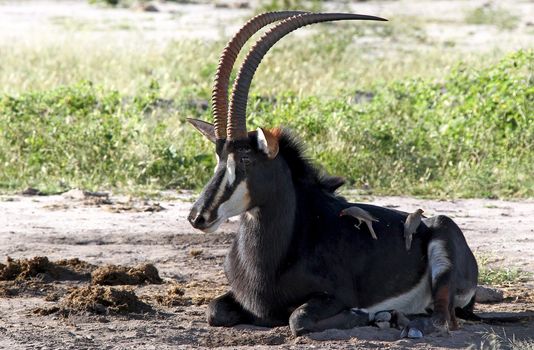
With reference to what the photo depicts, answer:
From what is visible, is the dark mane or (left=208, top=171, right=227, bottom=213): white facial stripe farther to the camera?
the dark mane

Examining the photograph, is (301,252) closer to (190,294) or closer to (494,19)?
(190,294)

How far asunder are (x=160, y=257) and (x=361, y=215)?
2.63 metres

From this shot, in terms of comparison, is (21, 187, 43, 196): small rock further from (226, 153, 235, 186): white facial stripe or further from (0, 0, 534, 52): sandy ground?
(0, 0, 534, 52): sandy ground

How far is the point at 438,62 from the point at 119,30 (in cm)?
778

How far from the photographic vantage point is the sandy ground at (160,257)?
681cm

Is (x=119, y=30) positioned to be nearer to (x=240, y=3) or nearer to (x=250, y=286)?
(x=240, y=3)

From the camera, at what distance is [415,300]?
7.29 meters

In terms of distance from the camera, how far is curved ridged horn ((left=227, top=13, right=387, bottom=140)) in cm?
682

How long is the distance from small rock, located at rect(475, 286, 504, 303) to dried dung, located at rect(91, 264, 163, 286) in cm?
215

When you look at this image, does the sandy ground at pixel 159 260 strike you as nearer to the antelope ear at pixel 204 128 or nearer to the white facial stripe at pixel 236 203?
the white facial stripe at pixel 236 203

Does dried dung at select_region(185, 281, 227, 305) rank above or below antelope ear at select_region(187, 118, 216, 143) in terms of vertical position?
below

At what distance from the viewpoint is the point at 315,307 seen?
684 centimetres

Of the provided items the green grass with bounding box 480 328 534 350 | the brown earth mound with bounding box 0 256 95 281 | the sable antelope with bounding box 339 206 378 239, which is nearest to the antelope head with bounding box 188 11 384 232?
the sable antelope with bounding box 339 206 378 239

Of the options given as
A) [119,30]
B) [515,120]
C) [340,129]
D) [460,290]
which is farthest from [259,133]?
[119,30]
